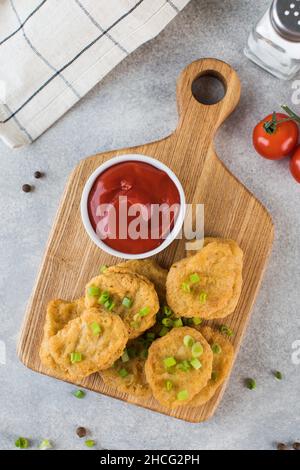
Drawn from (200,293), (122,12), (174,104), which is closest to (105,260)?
(200,293)

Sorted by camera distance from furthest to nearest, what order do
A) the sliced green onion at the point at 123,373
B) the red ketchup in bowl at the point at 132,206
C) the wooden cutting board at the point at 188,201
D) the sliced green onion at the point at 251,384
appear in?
1. the sliced green onion at the point at 251,384
2. the wooden cutting board at the point at 188,201
3. the sliced green onion at the point at 123,373
4. the red ketchup in bowl at the point at 132,206

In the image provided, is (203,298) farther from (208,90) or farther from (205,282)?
(208,90)

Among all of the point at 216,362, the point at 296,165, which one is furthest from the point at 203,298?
the point at 296,165

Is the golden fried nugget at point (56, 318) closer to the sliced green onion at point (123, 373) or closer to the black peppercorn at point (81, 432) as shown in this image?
the sliced green onion at point (123, 373)

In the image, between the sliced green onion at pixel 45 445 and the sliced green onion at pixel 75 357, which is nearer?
the sliced green onion at pixel 75 357

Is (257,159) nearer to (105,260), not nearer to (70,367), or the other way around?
(105,260)

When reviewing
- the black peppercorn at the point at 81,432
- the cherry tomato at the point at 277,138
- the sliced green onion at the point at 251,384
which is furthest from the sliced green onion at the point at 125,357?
the cherry tomato at the point at 277,138
